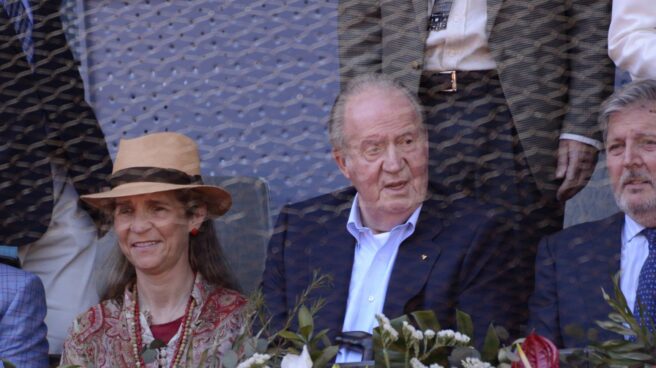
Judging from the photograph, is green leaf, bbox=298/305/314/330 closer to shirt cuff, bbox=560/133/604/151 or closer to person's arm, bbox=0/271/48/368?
shirt cuff, bbox=560/133/604/151

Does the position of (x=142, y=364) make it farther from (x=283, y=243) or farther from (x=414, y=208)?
(x=414, y=208)

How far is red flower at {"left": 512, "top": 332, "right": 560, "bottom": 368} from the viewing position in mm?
1565

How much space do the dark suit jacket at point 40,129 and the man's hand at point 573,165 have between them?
2.98 feet

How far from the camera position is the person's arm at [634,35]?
6.96 feet

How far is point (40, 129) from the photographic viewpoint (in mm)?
2502

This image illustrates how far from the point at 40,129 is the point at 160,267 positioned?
1.21 ft

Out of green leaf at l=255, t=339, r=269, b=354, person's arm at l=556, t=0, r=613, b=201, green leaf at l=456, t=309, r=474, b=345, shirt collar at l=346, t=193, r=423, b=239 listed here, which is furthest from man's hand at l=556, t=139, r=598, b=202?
green leaf at l=255, t=339, r=269, b=354

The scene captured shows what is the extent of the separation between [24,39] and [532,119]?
1.04 m

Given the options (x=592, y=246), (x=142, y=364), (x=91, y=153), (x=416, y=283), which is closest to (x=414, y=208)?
(x=416, y=283)

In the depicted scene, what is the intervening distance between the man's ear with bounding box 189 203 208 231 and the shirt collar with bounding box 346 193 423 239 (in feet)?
1.11

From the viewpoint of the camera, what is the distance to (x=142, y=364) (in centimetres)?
228

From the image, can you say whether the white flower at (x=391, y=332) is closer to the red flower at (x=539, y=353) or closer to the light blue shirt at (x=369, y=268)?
the red flower at (x=539, y=353)

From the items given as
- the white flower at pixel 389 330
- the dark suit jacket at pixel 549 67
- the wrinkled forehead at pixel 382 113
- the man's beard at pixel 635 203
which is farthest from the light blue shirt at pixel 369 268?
the white flower at pixel 389 330

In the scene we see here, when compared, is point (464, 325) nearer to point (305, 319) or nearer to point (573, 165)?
point (305, 319)
